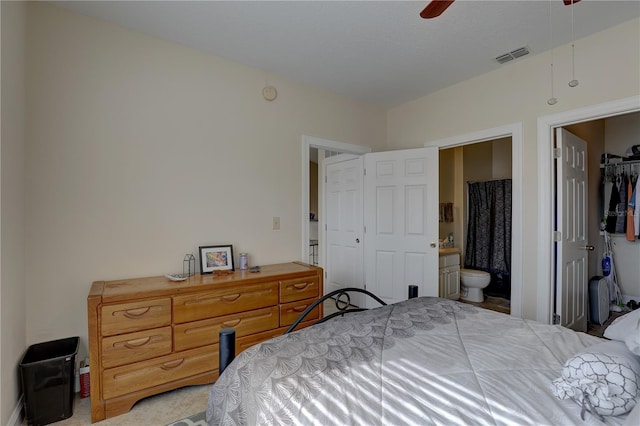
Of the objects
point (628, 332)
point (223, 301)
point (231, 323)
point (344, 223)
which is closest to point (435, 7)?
point (628, 332)

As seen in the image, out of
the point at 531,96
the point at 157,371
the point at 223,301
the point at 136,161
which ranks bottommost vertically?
the point at 157,371

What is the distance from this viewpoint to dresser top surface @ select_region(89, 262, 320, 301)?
193 centimetres

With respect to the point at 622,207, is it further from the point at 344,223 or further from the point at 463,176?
the point at 344,223

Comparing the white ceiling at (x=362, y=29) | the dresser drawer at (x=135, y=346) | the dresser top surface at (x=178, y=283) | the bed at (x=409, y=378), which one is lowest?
the dresser drawer at (x=135, y=346)

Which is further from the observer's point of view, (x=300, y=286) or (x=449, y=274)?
(x=449, y=274)

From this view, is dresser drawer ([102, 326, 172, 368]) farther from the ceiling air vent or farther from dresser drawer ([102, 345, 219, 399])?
the ceiling air vent

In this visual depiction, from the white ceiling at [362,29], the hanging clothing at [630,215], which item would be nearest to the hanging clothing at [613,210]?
the hanging clothing at [630,215]

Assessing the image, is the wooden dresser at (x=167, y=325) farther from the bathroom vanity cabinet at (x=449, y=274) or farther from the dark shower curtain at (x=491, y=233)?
the dark shower curtain at (x=491, y=233)

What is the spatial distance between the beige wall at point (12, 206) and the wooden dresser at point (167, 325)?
38 cm

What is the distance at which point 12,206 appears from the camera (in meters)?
1.75

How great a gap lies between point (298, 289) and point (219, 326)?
2.31 feet

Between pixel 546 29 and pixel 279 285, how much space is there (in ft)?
9.50

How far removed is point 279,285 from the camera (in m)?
2.50

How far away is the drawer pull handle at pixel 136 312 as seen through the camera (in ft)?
6.22
